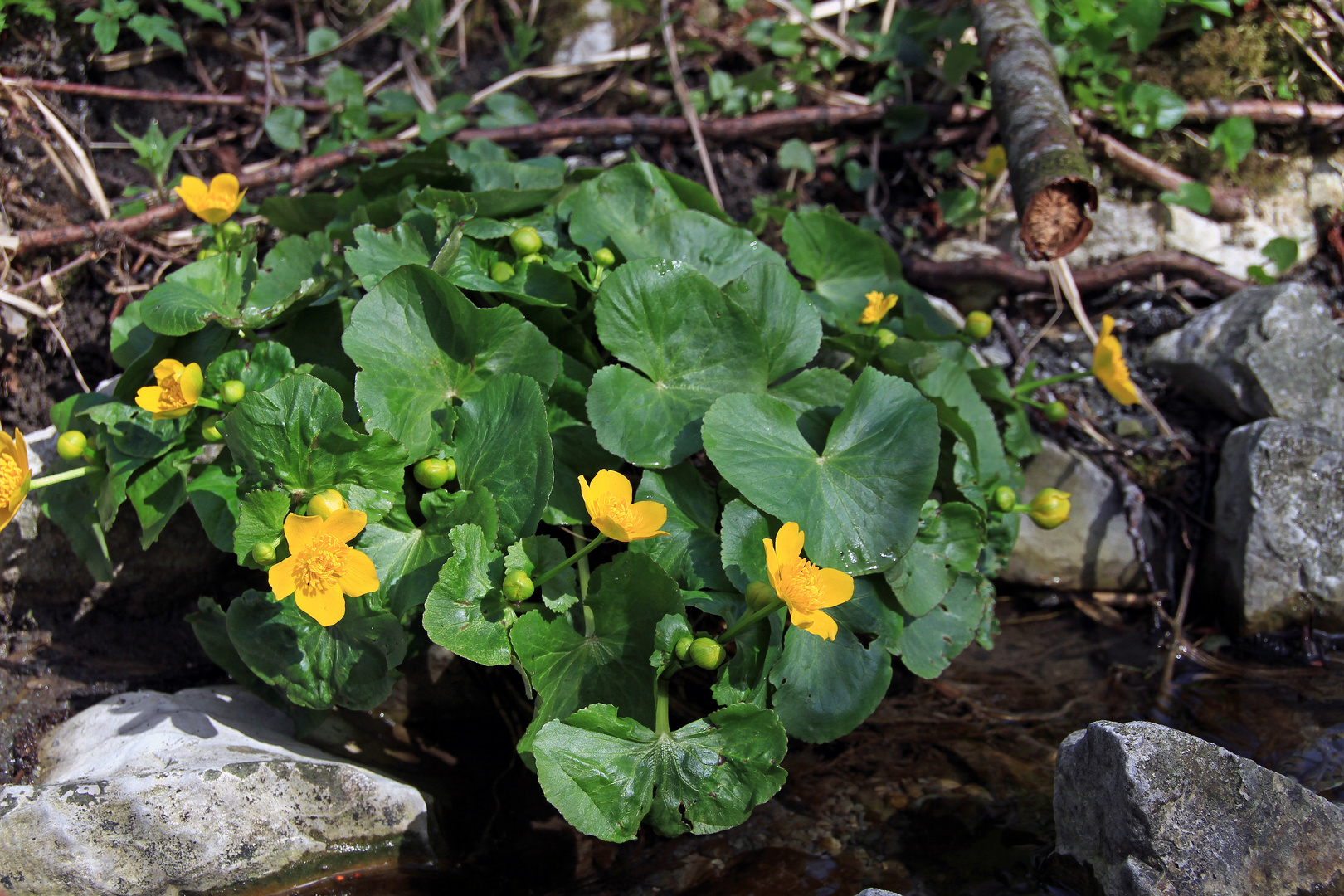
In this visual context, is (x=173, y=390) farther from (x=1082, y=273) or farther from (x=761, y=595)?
(x=1082, y=273)

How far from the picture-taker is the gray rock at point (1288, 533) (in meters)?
2.68

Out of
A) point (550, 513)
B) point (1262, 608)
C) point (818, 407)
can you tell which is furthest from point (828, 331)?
point (1262, 608)

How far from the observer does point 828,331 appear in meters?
2.67

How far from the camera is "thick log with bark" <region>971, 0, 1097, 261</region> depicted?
106 inches

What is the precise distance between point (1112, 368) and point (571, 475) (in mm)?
1605

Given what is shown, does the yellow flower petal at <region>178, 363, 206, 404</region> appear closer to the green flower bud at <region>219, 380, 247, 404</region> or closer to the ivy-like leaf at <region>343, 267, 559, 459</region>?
the green flower bud at <region>219, 380, 247, 404</region>

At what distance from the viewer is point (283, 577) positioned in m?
1.60

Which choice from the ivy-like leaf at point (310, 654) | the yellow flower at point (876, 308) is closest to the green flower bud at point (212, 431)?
the ivy-like leaf at point (310, 654)

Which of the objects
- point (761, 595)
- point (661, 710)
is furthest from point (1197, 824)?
point (661, 710)

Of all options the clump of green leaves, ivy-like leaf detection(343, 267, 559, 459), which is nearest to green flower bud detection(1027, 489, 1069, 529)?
the clump of green leaves

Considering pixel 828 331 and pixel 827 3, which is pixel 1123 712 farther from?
pixel 827 3

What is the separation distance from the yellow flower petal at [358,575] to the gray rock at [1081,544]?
216cm

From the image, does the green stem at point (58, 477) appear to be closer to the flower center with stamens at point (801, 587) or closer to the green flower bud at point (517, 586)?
the green flower bud at point (517, 586)

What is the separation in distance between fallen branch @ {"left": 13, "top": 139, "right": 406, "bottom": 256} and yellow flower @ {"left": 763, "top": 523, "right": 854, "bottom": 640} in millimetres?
2054
